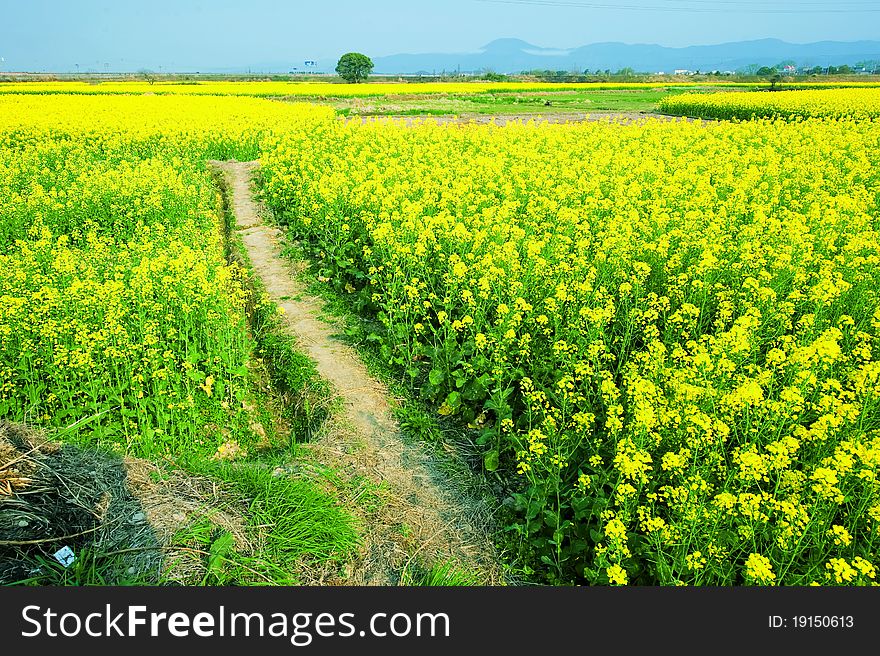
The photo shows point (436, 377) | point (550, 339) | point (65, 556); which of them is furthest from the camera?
point (436, 377)

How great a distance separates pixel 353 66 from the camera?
91.8 m

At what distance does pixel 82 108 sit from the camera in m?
29.2

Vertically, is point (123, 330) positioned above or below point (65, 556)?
above

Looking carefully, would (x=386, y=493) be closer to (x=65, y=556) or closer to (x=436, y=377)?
(x=436, y=377)

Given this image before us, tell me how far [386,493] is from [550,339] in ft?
7.65

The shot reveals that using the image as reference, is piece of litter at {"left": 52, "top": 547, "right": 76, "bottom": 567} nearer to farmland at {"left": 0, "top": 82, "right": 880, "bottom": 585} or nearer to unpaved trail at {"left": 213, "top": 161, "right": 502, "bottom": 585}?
farmland at {"left": 0, "top": 82, "right": 880, "bottom": 585}

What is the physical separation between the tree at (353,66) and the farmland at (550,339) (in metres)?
83.9

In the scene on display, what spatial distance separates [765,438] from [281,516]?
12.3 ft

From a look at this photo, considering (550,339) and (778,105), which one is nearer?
(550,339)

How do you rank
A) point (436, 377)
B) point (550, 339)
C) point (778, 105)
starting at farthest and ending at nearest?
point (778, 105) < point (436, 377) < point (550, 339)

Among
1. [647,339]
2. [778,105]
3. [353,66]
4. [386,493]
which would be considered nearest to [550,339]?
[647,339]

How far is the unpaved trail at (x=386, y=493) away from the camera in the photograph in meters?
4.72

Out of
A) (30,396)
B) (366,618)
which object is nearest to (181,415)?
(30,396)

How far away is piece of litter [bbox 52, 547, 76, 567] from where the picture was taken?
3.94 metres
